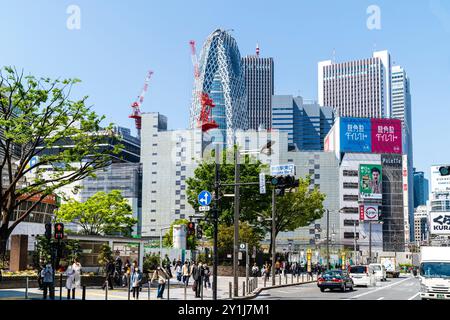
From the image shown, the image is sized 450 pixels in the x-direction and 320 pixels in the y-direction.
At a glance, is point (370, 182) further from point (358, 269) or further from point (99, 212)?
point (358, 269)

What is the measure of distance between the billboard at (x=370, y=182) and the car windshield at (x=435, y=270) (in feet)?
477

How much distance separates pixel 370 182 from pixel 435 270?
148m

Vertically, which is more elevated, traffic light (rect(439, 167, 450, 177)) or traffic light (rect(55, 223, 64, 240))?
traffic light (rect(439, 167, 450, 177))

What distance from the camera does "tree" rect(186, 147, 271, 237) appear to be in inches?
2928

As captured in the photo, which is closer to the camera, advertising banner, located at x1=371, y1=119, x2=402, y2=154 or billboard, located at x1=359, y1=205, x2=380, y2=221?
billboard, located at x1=359, y1=205, x2=380, y2=221

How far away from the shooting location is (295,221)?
Answer: 260 feet

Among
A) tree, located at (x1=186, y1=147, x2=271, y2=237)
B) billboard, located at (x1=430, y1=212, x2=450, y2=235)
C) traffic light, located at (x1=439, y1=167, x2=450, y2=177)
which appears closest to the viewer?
traffic light, located at (x1=439, y1=167, x2=450, y2=177)

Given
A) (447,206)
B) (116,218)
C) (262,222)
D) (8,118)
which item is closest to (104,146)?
(8,118)

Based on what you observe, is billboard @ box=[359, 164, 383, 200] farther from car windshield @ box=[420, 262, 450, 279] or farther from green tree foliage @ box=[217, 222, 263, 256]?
car windshield @ box=[420, 262, 450, 279]

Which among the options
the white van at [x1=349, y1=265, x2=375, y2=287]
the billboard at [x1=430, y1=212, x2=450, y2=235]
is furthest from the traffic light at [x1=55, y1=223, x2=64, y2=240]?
the white van at [x1=349, y1=265, x2=375, y2=287]

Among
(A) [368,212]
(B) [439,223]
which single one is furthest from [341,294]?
(A) [368,212]

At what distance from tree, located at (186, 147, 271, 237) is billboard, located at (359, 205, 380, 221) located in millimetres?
94604

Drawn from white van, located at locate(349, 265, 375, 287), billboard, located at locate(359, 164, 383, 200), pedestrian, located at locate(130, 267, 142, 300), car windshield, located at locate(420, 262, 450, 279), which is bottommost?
white van, located at locate(349, 265, 375, 287)

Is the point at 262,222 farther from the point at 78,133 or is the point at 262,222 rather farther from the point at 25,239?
the point at 78,133
